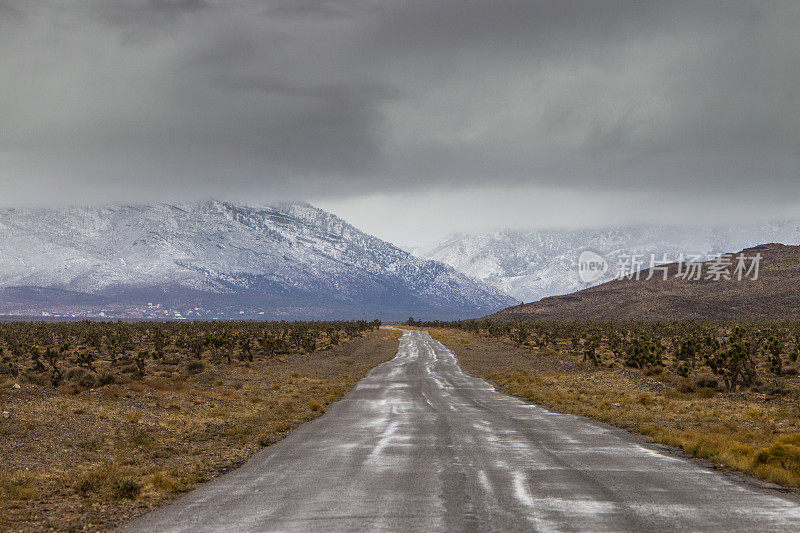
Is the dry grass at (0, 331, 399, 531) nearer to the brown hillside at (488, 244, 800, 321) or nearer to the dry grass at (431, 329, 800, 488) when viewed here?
the dry grass at (431, 329, 800, 488)

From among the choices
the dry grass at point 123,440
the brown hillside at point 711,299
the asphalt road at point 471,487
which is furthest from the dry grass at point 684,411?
the brown hillside at point 711,299

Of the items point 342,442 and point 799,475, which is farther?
point 342,442

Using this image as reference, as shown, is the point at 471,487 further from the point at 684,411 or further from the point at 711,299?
the point at 711,299

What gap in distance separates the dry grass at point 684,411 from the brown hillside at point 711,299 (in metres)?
116

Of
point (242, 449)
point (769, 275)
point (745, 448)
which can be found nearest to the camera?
point (745, 448)

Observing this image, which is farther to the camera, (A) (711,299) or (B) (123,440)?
(A) (711,299)

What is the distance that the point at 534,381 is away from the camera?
3881 centimetres

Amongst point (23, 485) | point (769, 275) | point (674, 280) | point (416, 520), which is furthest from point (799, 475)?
point (674, 280)

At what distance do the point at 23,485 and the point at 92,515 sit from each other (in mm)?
2866

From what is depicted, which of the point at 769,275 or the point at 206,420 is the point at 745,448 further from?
the point at 769,275

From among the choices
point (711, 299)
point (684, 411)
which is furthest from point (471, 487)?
point (711, 299)

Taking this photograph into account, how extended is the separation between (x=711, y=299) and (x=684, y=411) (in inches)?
5996

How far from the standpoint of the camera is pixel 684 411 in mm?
24547

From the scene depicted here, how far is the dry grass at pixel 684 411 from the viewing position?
→ 1434cm
